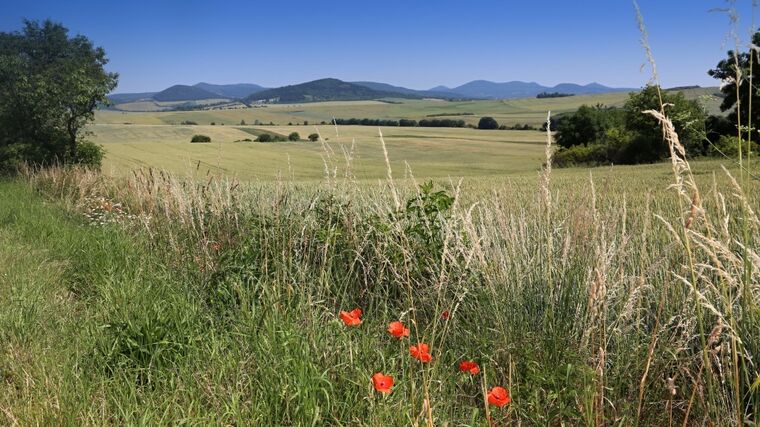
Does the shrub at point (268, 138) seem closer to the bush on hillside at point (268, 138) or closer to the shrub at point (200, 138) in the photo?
the bush on hillside at point (268, 138)

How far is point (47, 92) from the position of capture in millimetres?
21641

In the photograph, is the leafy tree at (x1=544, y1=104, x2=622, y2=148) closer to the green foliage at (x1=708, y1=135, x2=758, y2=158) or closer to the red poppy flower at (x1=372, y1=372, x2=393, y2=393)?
the green foliage at (x1=708, y1=135, x2=758, y2=158)

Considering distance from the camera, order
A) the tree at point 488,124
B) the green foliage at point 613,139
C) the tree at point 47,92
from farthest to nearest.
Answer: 1. the tree at point 488,124
2. the green foliage at point 613,139
3. the tree at point 47,92

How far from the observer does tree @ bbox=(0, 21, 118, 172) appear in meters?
21.7

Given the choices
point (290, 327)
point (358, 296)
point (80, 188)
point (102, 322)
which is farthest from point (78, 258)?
point (80, 188)

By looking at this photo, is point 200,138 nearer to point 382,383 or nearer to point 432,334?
point 432,334

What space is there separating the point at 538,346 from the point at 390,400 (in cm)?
78

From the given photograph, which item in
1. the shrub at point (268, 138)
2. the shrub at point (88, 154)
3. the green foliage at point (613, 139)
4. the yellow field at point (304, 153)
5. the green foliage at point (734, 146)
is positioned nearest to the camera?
the green foliage at point (734, 146)

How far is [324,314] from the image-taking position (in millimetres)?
3314

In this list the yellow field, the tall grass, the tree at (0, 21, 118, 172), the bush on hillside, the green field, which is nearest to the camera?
the tall grass

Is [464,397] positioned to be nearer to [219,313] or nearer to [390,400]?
[390,400]

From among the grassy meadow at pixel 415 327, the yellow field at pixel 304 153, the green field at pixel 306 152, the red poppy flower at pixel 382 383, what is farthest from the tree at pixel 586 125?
→ the red poppy flower at pixel 382 383

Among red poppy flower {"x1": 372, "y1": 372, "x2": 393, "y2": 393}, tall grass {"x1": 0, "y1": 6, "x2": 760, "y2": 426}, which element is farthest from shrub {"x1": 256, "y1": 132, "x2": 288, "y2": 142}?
red poppy flower {"x1": 372, "y1": 372, "x2": 393, "y2": 393}

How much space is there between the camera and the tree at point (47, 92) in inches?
853
